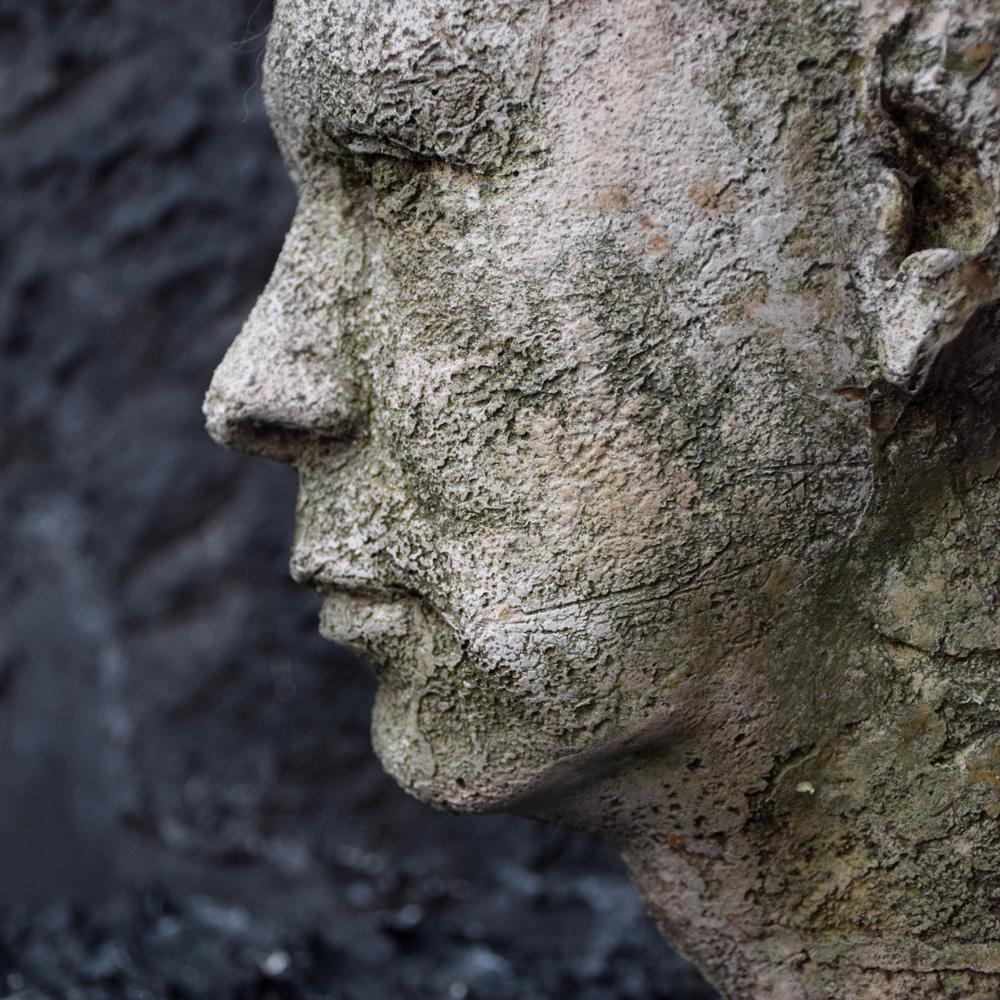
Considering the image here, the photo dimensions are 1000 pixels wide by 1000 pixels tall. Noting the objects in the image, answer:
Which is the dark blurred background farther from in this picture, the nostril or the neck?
the nostril

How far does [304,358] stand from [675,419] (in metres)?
0.26

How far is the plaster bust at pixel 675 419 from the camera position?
684mm

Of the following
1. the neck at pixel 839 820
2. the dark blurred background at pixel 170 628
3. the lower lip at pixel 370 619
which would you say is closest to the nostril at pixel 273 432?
the lower lip at pixel 370 619

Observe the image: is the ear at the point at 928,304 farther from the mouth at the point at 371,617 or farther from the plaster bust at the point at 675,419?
the mouth at the point at 371,617

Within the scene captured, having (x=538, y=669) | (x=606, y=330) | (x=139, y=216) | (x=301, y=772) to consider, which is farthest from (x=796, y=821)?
(x=139, y=216)

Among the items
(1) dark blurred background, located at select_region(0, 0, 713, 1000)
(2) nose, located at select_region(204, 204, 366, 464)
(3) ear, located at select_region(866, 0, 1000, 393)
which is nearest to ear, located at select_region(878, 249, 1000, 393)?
(3) ear, located at select_region(866, 0, 1000, 393)

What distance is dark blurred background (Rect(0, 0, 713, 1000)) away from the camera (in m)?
1.78

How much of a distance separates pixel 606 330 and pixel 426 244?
13 centimetres

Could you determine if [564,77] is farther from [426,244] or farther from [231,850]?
[231,850]

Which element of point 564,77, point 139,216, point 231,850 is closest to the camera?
point 564,77

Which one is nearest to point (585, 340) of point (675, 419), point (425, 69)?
point (675, 419)

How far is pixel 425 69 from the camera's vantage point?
0.70 meters

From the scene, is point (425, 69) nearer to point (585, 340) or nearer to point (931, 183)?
point (585, 340)

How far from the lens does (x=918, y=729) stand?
0.82 m
